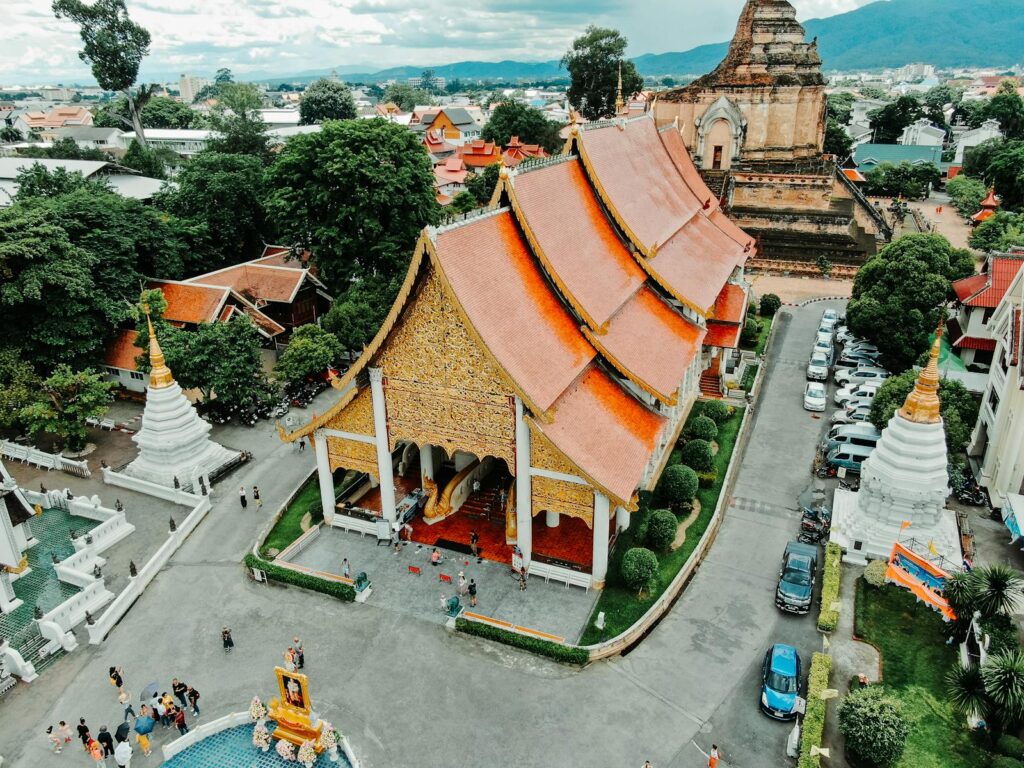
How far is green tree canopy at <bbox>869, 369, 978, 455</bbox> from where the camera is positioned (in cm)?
2431

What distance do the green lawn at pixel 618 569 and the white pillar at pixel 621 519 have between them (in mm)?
161

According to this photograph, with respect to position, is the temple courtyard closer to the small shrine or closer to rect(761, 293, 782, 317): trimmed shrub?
the small shrine

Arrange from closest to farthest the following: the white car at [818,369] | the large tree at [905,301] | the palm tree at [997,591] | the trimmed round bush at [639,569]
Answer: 1. the palm tree at [997,591]
2. the trimmed round bush at [639,569]
3. the large tree at [905,301]
4. the white car at [818,369]

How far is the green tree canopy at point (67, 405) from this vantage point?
1056 inches

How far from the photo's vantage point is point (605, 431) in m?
19.8

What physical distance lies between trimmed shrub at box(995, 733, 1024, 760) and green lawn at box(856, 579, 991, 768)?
1.11 ft

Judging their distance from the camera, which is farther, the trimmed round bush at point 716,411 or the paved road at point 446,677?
the trimmed round bush at point 716,411

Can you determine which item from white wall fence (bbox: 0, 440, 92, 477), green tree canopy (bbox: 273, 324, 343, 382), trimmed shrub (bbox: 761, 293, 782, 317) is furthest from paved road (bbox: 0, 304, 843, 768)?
trimmed shrub (bbox: 761, 293, 782, 317)

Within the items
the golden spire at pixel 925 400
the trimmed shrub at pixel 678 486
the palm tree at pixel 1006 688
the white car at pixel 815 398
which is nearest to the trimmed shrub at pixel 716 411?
the white car at pixel 815 398

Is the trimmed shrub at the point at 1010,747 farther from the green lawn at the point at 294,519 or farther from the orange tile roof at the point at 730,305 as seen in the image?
the orange tile roof at the point at 730,305

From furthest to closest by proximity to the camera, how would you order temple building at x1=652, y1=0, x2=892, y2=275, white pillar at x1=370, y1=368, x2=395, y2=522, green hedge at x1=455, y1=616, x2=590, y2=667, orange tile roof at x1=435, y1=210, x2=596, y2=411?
1. temple building at x1=652, y1=0, x2=892, y2=275
2. white pillar at x1=370, y1=368, x2=395, y2=522
3. orange tile roof at x1=435, y1=210, x2=596, y2=411
4. green hedge at x1=455, y1=616, x2=590, y2=667

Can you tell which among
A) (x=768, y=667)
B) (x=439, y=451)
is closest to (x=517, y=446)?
(x=439, y=451)

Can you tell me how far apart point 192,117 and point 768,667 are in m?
110

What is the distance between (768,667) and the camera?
16.4 m
